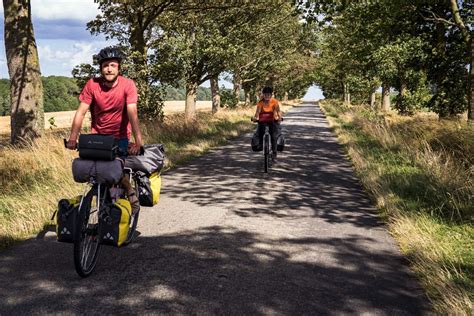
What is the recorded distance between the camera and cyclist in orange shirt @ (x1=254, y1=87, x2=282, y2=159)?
994 centimetres

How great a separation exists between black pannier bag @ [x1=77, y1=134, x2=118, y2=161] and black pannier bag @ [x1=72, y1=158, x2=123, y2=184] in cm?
7

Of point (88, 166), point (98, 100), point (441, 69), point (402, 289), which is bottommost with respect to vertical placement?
point (402, 289)

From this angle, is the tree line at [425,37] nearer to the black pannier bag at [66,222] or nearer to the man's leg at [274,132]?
the man's leg at [274,132]

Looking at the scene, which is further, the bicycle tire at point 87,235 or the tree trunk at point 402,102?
the tree trunk at point 402,102

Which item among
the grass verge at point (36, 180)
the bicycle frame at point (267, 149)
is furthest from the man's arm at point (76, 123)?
the bicycle frame at point (267, 149)

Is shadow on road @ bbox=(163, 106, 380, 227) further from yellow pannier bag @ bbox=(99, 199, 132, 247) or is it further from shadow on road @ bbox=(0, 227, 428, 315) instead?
yellow pannier bag @ bbox=(99, 199, 132, 247)

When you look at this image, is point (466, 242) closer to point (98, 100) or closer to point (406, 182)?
point (406, 182)

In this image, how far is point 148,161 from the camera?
15.5 feet

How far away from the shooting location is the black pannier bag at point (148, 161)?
4648 millimetres

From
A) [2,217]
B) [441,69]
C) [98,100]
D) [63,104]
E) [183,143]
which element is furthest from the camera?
[63,104]

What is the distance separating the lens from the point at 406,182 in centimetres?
736

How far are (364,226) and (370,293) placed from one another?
2.04 m

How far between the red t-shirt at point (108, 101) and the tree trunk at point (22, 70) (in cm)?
610

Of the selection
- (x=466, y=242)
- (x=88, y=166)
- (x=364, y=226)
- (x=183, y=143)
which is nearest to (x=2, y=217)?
(x=88, y=166)
